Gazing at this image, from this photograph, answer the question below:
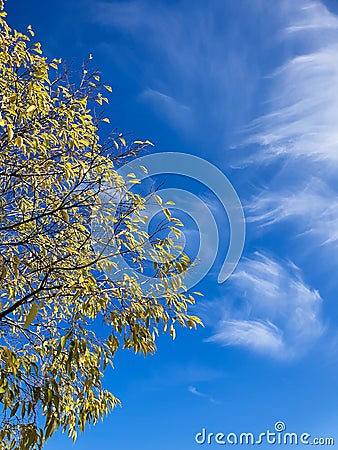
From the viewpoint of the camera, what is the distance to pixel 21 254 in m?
4.89

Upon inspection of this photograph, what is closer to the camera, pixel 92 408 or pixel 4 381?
pixel 4 381

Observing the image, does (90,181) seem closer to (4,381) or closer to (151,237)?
(151,237)

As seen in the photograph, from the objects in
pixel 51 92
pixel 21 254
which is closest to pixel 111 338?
pixel 21 254

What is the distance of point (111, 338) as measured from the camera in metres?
4.04

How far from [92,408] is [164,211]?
7.40ft

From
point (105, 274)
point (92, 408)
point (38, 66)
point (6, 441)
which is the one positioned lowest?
point (6, 441)

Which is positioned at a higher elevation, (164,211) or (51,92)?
(51,92)

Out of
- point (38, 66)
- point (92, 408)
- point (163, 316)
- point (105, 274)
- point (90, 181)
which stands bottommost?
point (92, 408)

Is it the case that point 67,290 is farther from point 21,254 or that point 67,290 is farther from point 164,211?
point 164,211

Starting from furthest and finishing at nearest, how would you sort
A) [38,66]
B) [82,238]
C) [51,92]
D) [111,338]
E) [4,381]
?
[82,238]
[51,92]
[38,66]
[111,338]
[4,381]

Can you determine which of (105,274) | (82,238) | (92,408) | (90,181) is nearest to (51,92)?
(90,181)

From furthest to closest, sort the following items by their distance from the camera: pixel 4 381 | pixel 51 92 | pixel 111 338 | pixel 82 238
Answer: pixel 82 238, pixel 51 92, pixel 111 338, pixel 4 381

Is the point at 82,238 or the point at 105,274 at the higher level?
the point at 82,238

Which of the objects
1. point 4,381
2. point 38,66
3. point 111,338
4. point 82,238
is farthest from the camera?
point 82,238
